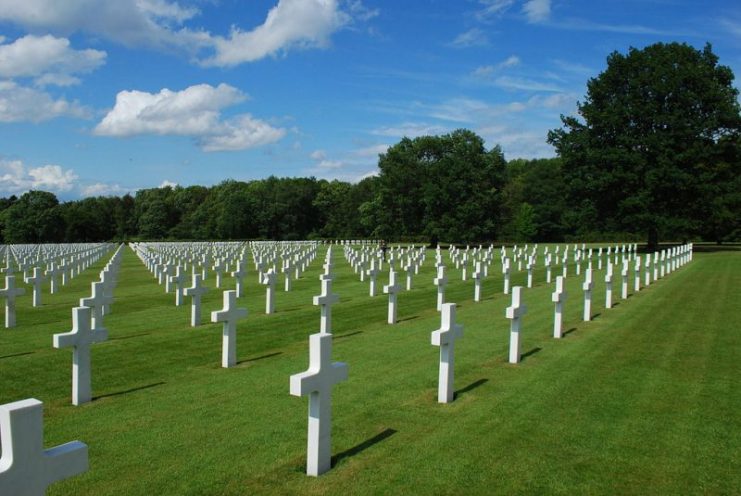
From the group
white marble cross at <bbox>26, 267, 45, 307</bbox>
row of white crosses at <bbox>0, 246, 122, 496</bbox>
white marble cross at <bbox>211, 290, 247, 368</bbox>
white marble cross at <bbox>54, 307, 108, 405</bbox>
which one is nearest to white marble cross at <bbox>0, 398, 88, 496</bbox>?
row of white crosses at <bbox>0, 246, 122, 496</bbox>

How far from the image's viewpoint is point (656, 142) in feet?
133

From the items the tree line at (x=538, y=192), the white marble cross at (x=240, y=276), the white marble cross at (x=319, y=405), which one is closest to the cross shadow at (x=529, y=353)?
the white marble cross at (x=319, y=405)

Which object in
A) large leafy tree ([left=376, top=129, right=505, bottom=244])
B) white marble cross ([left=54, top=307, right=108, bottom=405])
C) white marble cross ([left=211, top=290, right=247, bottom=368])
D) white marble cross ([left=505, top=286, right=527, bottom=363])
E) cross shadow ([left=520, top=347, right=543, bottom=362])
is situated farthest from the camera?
large leafy tree ([left=376, top=129, right=505, bottom=244])

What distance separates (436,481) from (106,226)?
11679cm

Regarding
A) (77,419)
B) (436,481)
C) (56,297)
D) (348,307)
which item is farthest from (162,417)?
(56,297)

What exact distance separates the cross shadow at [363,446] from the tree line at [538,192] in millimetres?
38359

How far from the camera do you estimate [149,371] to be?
8109 millimetres

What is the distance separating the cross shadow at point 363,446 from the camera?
502 centimetres

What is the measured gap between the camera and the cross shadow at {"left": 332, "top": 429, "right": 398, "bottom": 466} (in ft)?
16.5

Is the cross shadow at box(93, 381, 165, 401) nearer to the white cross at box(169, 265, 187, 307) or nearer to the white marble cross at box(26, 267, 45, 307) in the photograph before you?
the white cross at box(169, 265, 187, 307)

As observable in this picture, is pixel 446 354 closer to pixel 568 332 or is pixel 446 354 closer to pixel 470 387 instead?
pixel 470 387

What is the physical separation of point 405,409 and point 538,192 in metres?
81.4

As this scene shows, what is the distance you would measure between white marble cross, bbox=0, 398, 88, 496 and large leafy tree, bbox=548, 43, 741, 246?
41.3 m

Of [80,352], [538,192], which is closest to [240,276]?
[80,352]
